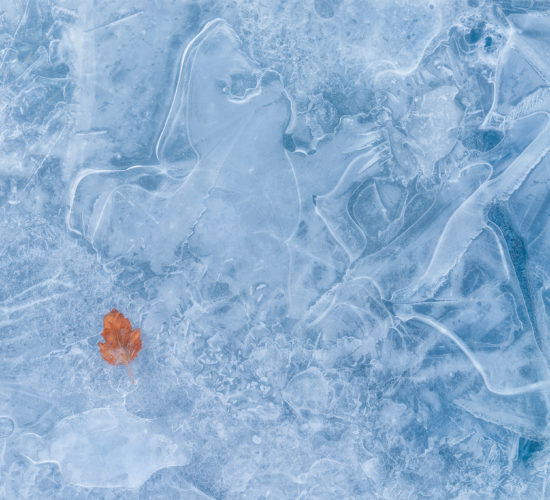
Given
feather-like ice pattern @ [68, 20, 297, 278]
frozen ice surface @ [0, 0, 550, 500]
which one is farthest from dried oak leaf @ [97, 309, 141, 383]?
feather-like ice pattern @ [68, 20, 297, 278]

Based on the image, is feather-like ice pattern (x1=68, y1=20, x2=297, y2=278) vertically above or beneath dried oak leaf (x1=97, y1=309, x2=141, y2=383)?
above

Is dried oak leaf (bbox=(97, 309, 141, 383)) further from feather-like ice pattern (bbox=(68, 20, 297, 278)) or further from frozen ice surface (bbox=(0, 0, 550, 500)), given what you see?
feather-like ice pattern (bbox=(68, 20, 297, 278))

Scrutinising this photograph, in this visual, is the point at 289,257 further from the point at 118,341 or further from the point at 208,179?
the point at 118,341

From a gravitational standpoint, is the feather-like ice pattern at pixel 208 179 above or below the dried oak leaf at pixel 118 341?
above

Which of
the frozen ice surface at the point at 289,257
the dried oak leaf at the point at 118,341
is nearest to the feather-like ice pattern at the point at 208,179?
the frozen ice surface at the point at 289,257

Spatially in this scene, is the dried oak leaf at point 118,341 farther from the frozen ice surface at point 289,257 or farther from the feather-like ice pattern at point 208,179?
the feather-like ice pattern at point 208,179

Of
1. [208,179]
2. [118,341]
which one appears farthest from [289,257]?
[118,341]
